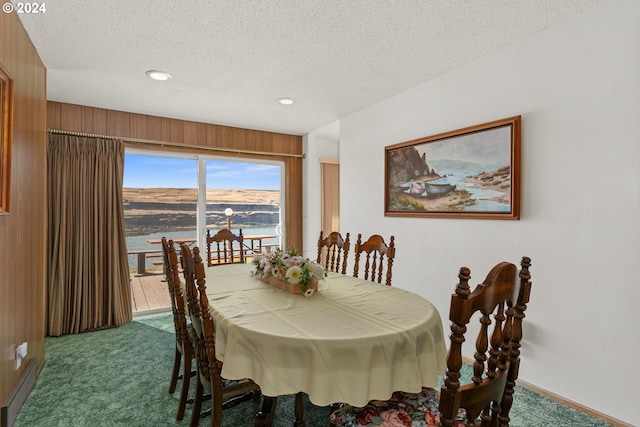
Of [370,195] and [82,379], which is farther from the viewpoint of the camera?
[370,195]

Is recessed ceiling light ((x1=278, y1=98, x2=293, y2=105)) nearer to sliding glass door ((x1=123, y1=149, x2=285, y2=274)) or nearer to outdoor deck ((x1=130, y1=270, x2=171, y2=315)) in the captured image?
sliding glass door ((x1=123, y1=149, x2=285, y2=274))

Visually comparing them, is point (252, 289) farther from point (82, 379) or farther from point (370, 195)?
point (370, 195)

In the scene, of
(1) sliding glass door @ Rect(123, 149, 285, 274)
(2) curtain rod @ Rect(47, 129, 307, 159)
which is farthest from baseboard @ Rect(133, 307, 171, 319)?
(2) curtain rod @ Rect(47, 129, 307, 159)

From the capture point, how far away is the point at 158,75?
2926 mm

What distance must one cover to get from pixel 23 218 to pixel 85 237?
1.39 m

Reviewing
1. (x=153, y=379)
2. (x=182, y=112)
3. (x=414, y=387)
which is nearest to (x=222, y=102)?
(x=182, y=112)

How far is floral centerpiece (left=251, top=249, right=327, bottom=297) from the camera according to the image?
1.98 m

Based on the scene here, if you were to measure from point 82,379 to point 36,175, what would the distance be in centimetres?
159

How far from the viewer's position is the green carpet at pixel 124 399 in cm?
200

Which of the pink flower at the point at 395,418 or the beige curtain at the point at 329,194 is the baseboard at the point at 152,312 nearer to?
the beige curtain at the point at 329,194

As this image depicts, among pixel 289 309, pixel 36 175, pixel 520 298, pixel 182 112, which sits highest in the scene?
pixel 182 112

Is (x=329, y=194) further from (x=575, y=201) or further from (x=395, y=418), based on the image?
(x=395, y=418)

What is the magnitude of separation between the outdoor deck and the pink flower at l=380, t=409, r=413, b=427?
360 centimetres

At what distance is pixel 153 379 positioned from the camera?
2514 millimetres
